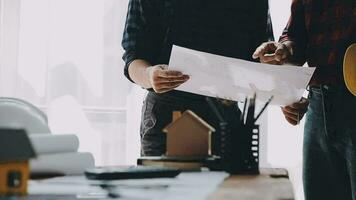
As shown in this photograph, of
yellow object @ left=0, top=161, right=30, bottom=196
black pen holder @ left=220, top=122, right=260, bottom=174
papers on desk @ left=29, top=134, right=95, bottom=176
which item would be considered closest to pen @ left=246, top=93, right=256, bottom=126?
black pen holder @ left=220, top=122, right=260, bottom=174

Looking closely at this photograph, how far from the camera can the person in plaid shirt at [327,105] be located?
1.26 metres

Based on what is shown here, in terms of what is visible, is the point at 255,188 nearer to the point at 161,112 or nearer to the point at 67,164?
the point at 67,164

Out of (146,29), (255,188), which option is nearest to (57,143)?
(255,188)

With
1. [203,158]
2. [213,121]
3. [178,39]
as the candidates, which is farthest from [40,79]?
[203,158]

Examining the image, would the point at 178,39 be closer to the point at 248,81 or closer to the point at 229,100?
the point at 229,100

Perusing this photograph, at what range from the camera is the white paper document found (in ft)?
3.50

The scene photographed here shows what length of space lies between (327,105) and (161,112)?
458mm

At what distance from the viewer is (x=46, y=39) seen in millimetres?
2576

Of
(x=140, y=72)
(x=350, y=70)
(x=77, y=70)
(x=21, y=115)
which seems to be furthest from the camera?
(x=77, y=70)

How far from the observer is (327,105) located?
1280mm

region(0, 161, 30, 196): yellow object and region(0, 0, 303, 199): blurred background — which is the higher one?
region(0, 0, 303, 199): blurred background

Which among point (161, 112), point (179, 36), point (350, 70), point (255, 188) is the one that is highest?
point (179, 36)

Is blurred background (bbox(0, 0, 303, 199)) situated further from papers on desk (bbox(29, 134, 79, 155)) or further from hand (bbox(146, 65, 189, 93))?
papers on desk (bbox(29, 134, 79, 155))

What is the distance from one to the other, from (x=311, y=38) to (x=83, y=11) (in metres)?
1.50
